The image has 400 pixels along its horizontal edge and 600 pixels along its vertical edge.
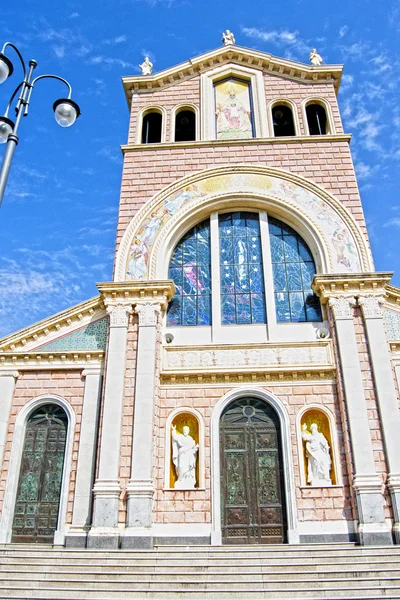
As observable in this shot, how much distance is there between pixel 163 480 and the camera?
16422mm

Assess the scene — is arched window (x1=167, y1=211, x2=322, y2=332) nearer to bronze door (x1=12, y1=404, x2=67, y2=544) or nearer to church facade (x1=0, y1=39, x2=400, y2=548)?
church facade (x1=0, y1=39, x2=400, y2=548)

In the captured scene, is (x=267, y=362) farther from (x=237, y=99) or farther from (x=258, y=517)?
(x=237, y=99)

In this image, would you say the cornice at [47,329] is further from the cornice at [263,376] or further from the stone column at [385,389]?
the stone column at [385,389]

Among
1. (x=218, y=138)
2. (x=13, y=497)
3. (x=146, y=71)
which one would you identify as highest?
(x=146, y=71)

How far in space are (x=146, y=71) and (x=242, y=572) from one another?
2134 centimetres

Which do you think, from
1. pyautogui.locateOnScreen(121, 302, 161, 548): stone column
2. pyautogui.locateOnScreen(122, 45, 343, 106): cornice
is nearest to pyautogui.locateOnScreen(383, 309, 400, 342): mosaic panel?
pyautogui.locateOnScreen(121, 302, 161, 548): stone column

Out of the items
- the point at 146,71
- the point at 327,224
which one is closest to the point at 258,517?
the point at 327,224

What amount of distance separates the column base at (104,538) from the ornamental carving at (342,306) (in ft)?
31.1

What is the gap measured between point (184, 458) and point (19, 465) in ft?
17.3

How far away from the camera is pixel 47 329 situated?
61.0ft

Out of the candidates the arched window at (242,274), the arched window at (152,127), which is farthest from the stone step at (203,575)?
the arched window at (152,127)

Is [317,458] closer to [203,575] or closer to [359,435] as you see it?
[359,435]

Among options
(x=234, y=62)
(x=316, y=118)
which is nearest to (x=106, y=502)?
(x=316, y=118)

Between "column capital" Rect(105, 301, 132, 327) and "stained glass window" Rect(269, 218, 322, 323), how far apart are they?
5.19 meters
